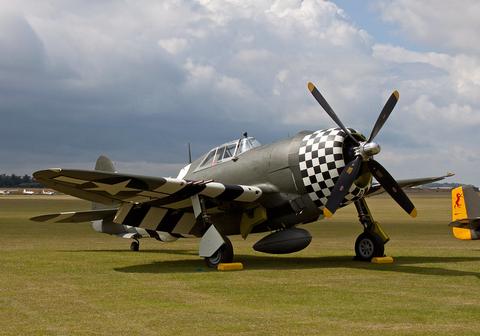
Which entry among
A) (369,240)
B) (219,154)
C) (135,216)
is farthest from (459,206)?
(135,216)

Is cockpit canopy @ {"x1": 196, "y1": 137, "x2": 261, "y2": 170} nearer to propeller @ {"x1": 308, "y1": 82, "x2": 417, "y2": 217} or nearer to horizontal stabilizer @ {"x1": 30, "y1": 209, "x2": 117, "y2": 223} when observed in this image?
propeller @ {"x1": 308, "y1": 82, "x2": 417, "y2": 217}

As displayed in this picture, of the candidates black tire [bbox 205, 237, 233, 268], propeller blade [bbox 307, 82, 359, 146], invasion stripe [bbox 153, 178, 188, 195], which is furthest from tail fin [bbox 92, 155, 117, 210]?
propeller blade [bbox 307, 82, 359, 146]

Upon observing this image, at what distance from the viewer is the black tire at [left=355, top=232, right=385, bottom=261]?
13.0m

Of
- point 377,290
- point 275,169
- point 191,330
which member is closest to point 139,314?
point 191,330

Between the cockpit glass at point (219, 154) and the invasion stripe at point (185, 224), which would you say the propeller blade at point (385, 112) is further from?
the invasion stripe at point (185, 224)

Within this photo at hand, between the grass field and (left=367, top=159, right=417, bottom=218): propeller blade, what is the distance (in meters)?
1.14

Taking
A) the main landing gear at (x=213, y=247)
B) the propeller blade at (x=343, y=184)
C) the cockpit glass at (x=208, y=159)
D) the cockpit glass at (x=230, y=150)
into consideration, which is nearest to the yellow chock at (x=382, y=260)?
the propeller blade at (x=343, y=184)

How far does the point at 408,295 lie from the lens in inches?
323

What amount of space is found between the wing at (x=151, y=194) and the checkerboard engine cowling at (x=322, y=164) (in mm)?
1049

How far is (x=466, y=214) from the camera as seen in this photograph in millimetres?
15352

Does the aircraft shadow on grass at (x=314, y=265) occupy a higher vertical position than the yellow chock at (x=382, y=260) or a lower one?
lower

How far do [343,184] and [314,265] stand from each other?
197 centimetres

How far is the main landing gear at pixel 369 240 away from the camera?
42.5 ft

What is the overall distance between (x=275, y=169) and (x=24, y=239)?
35.8 ft
